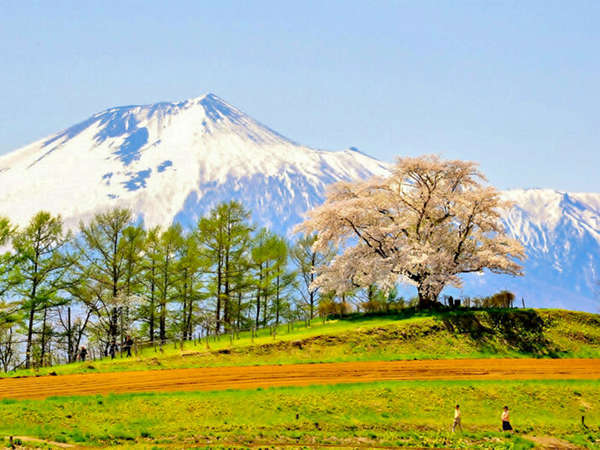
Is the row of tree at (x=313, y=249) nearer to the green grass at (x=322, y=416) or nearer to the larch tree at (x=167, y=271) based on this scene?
the larch tree at (x=167, y=271)

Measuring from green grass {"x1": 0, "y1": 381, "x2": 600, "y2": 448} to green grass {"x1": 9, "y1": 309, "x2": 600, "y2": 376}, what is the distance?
26.6 feet

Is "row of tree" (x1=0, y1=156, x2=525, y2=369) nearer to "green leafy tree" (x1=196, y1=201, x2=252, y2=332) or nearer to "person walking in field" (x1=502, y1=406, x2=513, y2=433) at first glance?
"green leafy tree" (x1=196, y1=201, x2=252, y2=332)

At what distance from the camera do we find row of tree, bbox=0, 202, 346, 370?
49688 millimetres

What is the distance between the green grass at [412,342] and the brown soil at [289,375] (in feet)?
5.96

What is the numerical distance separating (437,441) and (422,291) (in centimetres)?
2331

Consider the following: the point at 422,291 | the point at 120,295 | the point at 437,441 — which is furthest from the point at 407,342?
the point at 120,295

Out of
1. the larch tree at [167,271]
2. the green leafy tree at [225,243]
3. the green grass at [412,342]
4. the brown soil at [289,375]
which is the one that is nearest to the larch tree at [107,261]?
the larch tree at [167,271]

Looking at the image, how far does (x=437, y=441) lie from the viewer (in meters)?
26.7

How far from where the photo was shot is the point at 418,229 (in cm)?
5191

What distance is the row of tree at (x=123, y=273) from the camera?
49.7 meters

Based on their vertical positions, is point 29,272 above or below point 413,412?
above

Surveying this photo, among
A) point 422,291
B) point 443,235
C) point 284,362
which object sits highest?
point 443,235

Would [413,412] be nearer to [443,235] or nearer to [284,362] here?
[284,362]

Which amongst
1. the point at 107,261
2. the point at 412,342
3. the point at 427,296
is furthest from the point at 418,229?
the point at 107,261
